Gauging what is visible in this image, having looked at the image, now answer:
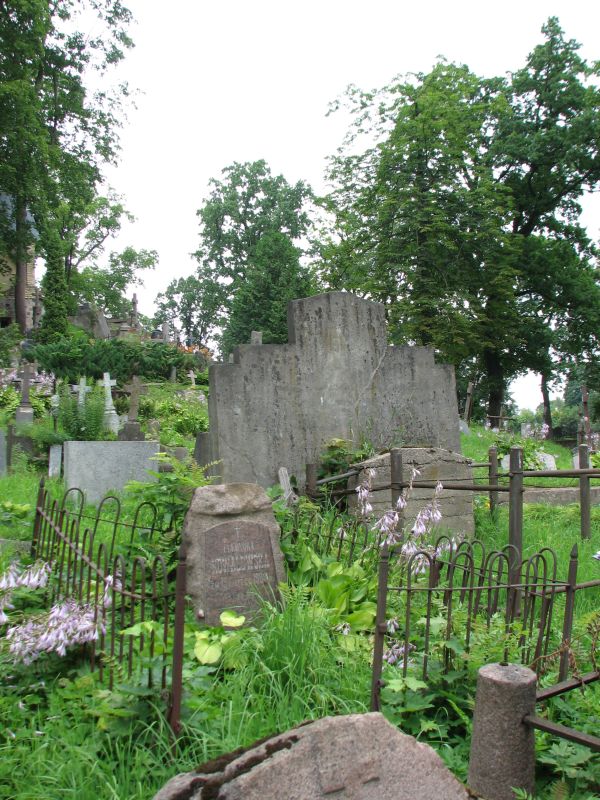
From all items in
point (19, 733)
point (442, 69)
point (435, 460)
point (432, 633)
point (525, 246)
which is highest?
point (442, 69)

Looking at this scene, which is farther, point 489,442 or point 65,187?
point 65,187

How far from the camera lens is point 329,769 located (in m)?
2.06

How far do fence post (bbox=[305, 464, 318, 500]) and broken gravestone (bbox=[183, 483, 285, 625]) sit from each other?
2444mm

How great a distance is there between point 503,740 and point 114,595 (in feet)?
6.72

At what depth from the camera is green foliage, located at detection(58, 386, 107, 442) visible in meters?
11.7

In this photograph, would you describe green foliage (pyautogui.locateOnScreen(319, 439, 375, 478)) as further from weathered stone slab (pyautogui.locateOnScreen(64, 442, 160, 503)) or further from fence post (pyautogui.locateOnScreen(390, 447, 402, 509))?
weathered stone slab (pyautogui.locateOnScreen(64, 442, 160, 503))

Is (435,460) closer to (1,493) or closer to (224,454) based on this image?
(224,454)

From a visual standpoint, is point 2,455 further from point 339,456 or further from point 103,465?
point 339,456

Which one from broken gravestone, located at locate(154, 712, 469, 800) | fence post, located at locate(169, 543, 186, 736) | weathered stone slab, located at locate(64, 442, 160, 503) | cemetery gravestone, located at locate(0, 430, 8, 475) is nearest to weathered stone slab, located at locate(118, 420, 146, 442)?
weathered stone slab, located at locate(64, 442, 160, 503)

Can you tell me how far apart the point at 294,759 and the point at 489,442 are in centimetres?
1776

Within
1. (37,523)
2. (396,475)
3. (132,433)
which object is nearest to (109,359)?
(132,433)

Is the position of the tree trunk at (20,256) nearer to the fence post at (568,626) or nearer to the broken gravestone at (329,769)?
the fence post at (568,626)

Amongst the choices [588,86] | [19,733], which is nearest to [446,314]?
[588,86]

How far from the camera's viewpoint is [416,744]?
7.37 ft
